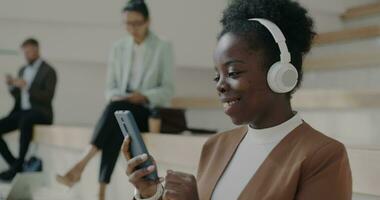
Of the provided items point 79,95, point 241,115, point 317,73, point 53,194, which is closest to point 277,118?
point 241,115

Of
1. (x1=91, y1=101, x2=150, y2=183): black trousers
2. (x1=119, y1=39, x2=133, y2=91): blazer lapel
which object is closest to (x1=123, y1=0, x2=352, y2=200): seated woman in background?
(x1=91, y1=101, x2=150, y2=183): black trousers

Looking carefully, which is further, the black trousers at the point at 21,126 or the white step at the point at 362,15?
the white step at the point at 362,15

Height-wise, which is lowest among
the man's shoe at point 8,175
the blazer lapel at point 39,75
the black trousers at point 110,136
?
the man's shoe at point 8,175

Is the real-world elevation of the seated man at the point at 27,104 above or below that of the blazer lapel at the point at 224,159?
below

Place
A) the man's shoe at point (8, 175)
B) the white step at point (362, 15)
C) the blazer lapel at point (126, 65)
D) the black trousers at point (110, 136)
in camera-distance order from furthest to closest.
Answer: the white step at point (362, 15), the man's shoe at point (8, 175), the blazer lapel at point (126, 65), the black trousers at point (110, 136)

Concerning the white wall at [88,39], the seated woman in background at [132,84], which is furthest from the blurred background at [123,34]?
the seated woman in background at [132,84]

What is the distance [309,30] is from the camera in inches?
41.2

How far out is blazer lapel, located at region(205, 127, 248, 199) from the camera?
1050 mm

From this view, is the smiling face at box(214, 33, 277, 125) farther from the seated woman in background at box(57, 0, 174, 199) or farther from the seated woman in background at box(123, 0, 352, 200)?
the seated woman in background at box(57, 0, 174, 199)

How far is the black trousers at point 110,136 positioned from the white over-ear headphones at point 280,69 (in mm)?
1894

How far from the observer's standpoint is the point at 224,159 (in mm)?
1073

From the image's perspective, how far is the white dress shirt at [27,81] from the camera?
3895mm

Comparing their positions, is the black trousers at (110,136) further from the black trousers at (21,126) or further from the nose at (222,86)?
the nose at (222,86)

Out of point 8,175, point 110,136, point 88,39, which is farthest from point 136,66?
point 88,39
